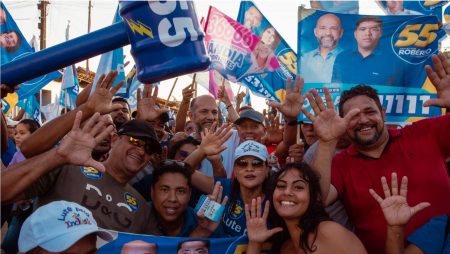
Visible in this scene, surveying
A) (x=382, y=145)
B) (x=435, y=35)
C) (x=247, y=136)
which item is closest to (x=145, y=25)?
(x=382, y=145)

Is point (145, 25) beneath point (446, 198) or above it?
above

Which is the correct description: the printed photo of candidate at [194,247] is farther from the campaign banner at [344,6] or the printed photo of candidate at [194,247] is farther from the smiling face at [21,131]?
the campaign banner at [344,6]

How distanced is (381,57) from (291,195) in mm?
2607

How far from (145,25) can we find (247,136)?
388 centimetres

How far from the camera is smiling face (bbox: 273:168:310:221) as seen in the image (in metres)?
2.83

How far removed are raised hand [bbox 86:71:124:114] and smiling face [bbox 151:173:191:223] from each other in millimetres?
966

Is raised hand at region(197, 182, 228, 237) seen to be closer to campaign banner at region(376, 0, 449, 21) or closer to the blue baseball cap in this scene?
the blue baseball cap

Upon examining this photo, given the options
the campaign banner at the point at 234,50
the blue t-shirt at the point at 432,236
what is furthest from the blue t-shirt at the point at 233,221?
the campaign banner at the point at 234,50

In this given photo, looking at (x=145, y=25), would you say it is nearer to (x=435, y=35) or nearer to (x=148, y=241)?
(x=148, y=241)

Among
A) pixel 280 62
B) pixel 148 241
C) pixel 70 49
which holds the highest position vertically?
pixel 280 62

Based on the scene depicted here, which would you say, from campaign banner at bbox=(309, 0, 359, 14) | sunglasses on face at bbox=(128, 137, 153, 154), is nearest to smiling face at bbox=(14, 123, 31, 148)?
sunglasses on face at bbox=(128, 137, 153, 154)

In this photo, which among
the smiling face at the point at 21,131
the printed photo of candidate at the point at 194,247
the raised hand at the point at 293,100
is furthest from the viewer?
the smiling face at the point at 21,131

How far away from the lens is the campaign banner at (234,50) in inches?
284

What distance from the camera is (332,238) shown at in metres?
2.62
